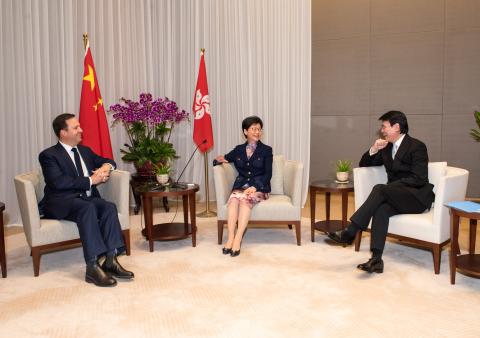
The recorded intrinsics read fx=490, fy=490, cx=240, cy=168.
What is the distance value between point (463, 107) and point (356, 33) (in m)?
1.79

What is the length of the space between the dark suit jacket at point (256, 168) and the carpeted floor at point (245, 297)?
65 cm

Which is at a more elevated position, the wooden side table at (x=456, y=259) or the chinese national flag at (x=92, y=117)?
the chinese national flag at (x=92, y=117)

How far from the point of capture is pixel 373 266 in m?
3.77

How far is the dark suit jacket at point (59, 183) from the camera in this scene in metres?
3.92

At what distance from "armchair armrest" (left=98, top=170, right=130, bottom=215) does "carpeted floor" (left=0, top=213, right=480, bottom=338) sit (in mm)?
492

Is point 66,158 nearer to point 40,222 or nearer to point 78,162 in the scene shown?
point 78,162

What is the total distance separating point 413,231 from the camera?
3908mm

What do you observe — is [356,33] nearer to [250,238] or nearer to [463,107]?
[463,107]

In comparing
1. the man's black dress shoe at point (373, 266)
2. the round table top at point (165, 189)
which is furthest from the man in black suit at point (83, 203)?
the man's black dress shoe at point (373, 266)

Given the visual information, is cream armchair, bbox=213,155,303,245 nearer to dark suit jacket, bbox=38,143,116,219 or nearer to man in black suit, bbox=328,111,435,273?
man in black suit, bbox=328,111,435,273

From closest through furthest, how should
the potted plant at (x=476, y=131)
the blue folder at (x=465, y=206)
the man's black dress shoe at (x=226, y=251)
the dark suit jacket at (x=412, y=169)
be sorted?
the blue folder at (x=465, y=206)
the dark suit jacket at (x=412, y=169)
the man's black dress shoe at (x=226, y=251)
the potted plant at (x=476, y=131)

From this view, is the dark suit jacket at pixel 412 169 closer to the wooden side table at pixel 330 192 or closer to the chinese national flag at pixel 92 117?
the wooden side table at pixel 330 192

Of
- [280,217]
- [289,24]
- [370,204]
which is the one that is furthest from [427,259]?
[289,24]

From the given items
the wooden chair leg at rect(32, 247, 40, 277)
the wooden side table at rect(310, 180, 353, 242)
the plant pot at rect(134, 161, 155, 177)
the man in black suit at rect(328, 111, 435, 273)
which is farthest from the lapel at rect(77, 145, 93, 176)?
the man in black suit at rect(328, 111, 435, 273)
